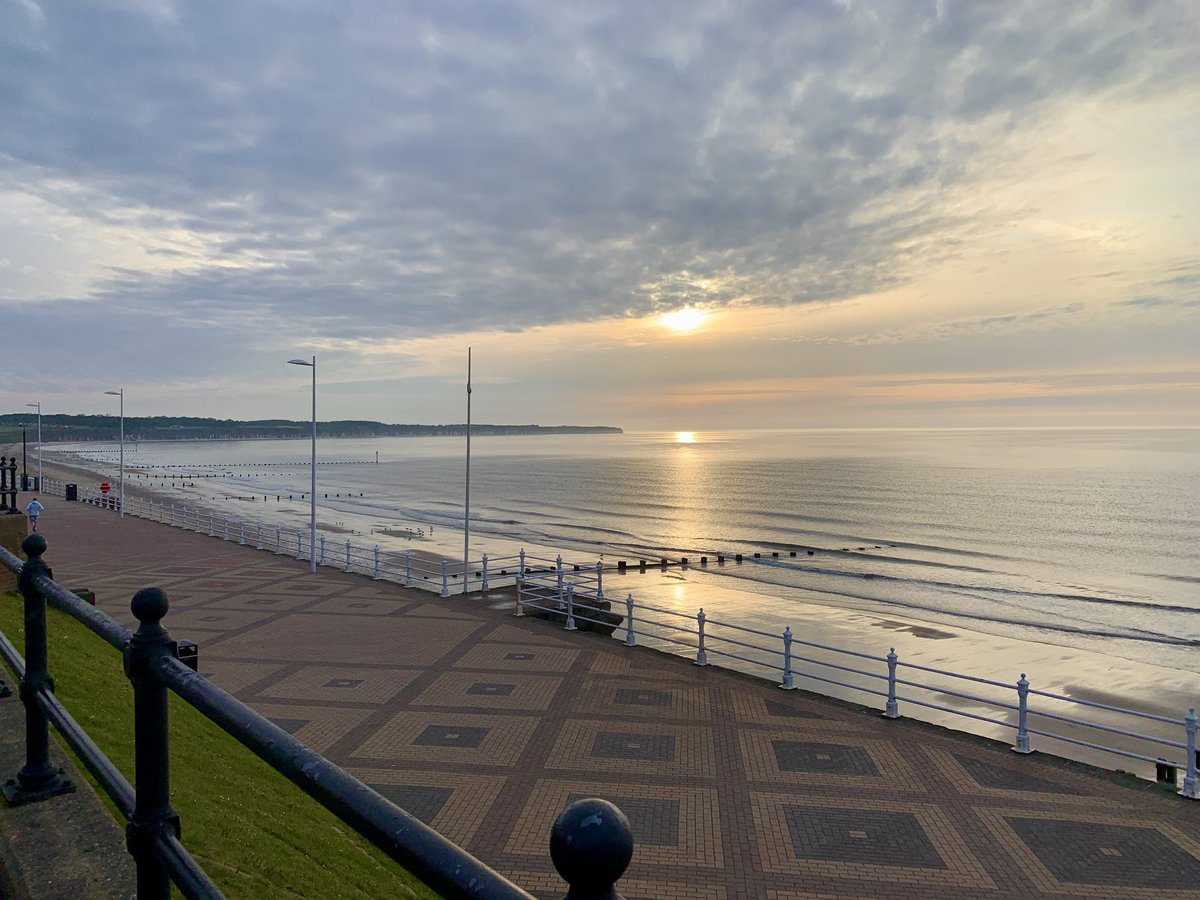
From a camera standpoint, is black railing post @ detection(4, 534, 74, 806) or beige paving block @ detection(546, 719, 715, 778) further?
beige paving block @ detection(546, 719, 715, 778)

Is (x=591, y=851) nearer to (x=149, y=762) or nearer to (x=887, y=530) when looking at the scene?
(x=149, y=762)

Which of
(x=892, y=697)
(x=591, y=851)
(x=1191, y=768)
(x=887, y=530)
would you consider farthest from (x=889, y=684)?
(x=887, y=530)

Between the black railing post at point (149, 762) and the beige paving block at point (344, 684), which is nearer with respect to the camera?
the black railing post at point (149, 762)

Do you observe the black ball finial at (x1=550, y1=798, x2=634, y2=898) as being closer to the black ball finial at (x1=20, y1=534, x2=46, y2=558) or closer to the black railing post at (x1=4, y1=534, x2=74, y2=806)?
the black railing post at (x1=4, y1=534, x2=74, y2=806)

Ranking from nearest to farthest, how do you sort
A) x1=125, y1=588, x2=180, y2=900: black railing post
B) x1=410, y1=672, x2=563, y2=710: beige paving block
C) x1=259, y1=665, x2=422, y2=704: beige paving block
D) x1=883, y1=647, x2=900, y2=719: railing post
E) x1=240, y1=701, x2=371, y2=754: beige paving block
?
x1=125, y1=588, x2=180, y2=900: black railing post → x1=240, y1=701, x2=371, y2=754: beige paving block → x1=883, y1=647, x2=900, y2=719: railing post → x1=410, y1=672, x2=563, y2=710: beige paving block → x1=259, y1=665, x2=422, y2=704: beige paving block

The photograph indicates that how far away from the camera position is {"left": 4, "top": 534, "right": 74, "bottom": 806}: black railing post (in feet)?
10.7

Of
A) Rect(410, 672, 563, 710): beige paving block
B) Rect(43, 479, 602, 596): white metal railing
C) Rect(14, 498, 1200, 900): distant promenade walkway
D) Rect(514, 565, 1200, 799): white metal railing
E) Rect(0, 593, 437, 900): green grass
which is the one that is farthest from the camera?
Rect(43, 479, 602, 596): white metal railing

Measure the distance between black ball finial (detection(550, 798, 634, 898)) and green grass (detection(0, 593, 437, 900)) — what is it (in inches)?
193

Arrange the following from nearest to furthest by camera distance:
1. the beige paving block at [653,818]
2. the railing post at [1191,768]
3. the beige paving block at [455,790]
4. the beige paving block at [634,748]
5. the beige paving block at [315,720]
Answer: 1. the beige paving block at [653,818]
2. the beige paving block at [455,790]
3. the railing post at [1191,768]
4. the beige paving block at [634,748]
5. the beige paving block at [315,720]

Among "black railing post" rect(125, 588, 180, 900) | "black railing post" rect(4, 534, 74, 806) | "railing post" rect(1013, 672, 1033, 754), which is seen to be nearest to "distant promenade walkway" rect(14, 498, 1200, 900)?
"railing post" rect(1013, 672, 1033, 754)

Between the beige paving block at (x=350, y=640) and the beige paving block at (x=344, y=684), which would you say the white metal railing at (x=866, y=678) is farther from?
the beige paving block at (x=344, y=684)

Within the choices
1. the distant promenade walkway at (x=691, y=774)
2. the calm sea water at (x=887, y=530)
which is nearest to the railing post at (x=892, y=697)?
the distant promenade walkway at (x=691, y=774)

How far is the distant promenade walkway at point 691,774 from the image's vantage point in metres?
8.65

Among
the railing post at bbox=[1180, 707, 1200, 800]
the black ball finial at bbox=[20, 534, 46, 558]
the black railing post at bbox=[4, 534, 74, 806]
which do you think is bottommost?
the railing post at bbox=[1180, 707, 1200, 800]
